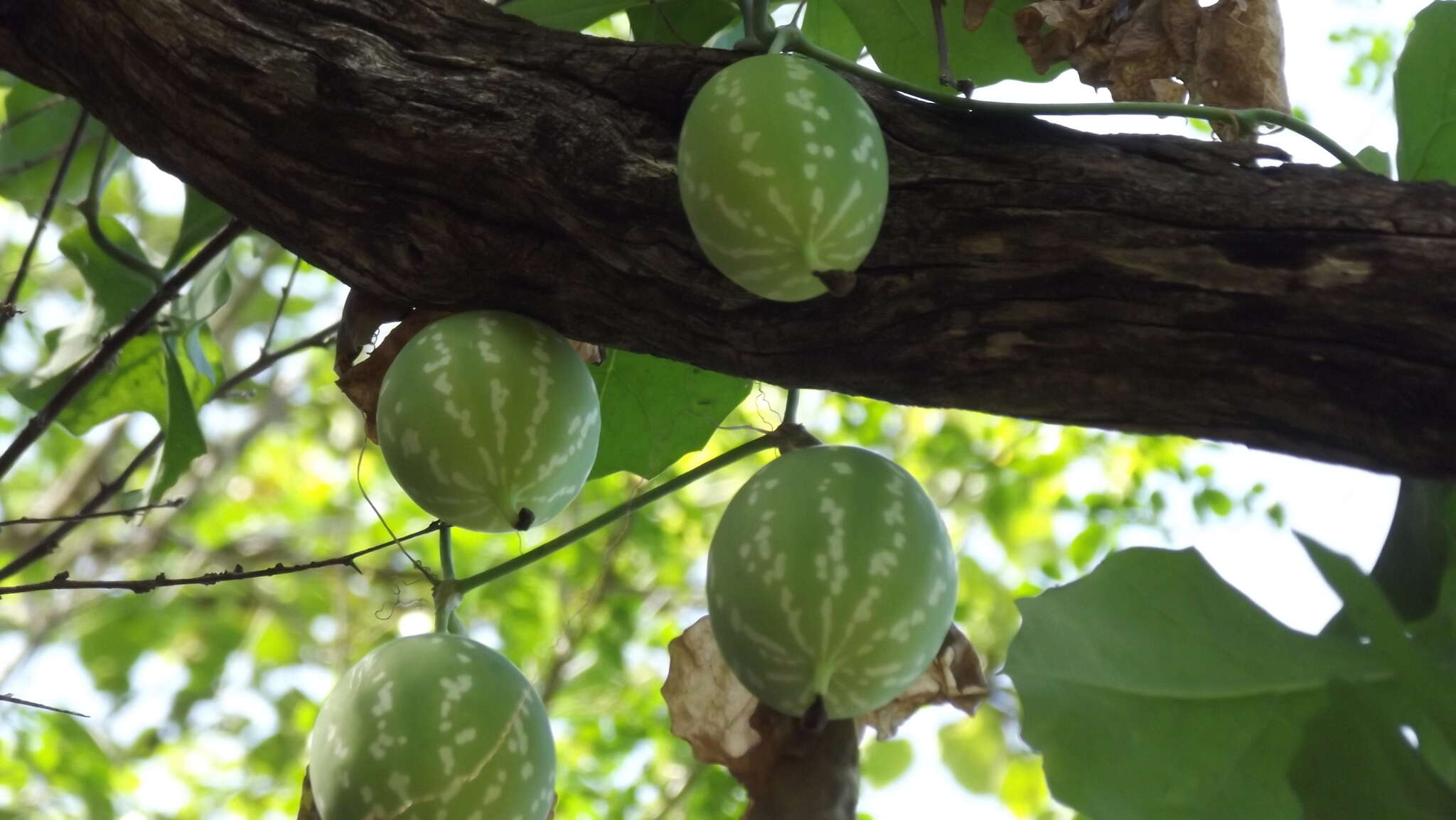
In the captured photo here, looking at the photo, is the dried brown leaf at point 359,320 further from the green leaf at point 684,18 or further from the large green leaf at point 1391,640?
the large green leaf at point 1391,640

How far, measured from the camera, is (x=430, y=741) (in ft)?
3.45

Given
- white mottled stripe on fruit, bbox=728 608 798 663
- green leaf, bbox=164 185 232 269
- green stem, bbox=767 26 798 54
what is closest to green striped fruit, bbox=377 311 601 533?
white mottled stripe on fruit, bbox=728 608 798 663

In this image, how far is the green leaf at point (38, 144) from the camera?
2.04 m

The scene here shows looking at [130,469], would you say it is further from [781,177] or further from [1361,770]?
[1361,770]

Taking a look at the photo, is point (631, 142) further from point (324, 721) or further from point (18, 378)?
point (18, 378)

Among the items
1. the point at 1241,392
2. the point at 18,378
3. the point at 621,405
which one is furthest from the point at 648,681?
the point at 1241,392

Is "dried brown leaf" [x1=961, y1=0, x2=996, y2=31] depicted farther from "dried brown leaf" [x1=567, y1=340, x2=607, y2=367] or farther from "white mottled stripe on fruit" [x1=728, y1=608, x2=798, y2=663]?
"white mottled stripe on fruit" [x1=728, y1=608, x2=798, y2=663]

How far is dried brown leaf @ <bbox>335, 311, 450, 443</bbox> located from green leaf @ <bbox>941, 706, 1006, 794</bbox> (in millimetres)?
2312

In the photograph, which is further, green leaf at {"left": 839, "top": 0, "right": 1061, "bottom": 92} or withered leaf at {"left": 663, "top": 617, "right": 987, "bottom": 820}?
green leaf at {"left": 839, "top": 0, "right": 1061, "bottom": 92}

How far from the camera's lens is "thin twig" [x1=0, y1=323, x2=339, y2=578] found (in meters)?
1.59

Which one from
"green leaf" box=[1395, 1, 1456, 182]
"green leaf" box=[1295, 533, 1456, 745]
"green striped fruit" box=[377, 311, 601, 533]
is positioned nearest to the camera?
"green leaf" box=[1295, 533, 1456, 745]

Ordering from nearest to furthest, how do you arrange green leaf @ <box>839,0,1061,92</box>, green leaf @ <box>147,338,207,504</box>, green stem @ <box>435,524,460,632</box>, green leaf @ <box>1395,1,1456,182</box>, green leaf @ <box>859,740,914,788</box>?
green leaf @ <box>1395,1,1456,182</box>
green stem @ <box>435,524,460,632</box>
green leaf @ <box>839,0,1061,92</box>
green leaf @ <box>147,338,207,504</box>
green leaf @ <box>859,740,914,788</box>

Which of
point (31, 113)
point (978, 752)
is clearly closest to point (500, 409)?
point (31, 113)

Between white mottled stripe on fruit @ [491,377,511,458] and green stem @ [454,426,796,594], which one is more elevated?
white mottled stripe on fruit @ [491,377,511,458]
